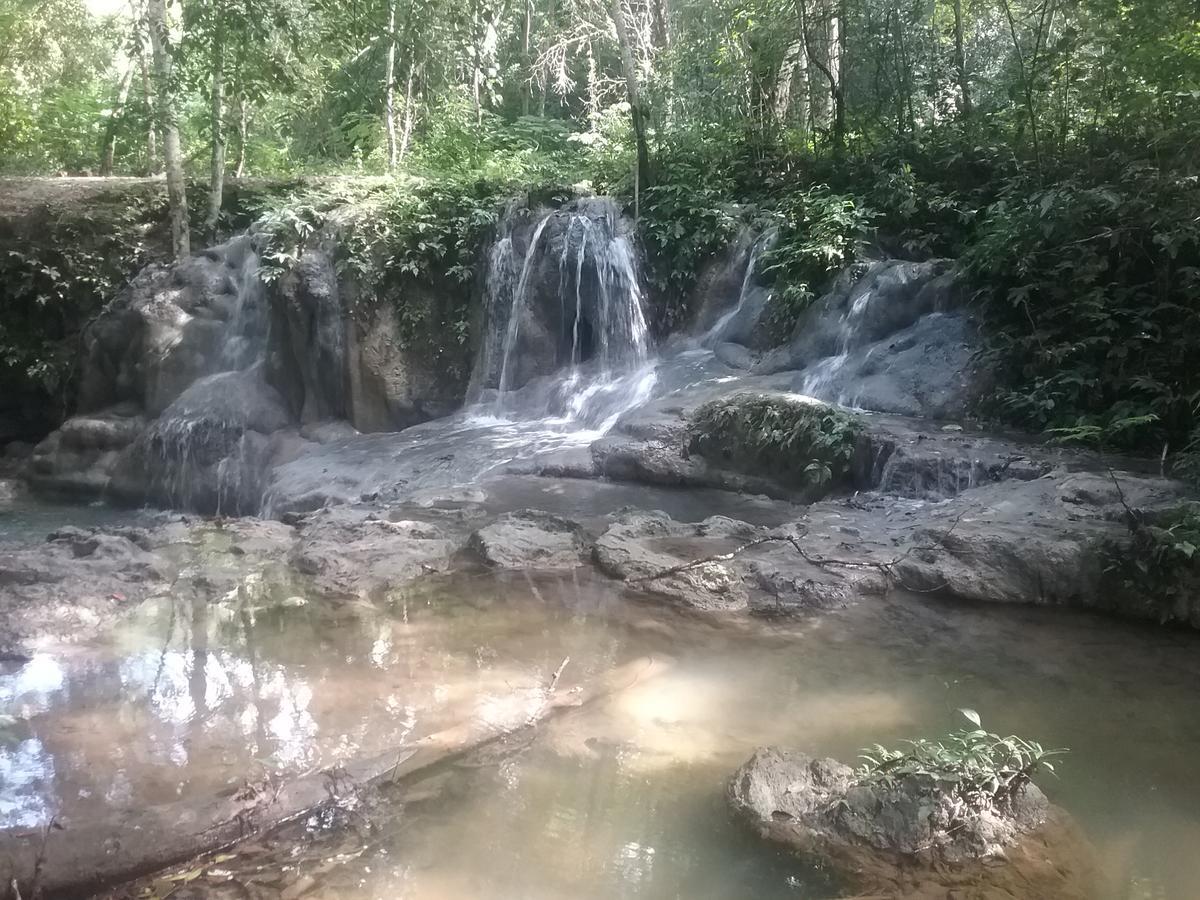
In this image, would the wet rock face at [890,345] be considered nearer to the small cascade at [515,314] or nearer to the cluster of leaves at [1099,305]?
the cluster of leaves at [1099,305]

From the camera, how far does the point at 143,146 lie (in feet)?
56.2

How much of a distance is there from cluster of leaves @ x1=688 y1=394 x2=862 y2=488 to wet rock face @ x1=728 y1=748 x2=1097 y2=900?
174 inches

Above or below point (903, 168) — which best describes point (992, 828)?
below

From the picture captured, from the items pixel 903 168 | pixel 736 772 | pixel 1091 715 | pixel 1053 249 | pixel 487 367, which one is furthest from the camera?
pixel 487 367

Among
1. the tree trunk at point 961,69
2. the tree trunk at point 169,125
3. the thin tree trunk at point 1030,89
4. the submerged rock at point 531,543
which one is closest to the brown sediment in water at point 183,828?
the submerged rock at point 531,543

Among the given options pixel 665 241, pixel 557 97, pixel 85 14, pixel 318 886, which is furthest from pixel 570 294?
pixel 85 14

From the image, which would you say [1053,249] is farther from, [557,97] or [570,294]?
[557,97]

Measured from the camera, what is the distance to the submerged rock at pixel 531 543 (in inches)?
230

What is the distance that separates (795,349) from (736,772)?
718 cm

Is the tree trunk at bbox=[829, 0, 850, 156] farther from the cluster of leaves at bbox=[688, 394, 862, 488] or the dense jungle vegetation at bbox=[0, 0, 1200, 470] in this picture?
the cluster of leaves at bbox=[688, 394, 862, 488]

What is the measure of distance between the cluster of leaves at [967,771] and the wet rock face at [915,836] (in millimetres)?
31

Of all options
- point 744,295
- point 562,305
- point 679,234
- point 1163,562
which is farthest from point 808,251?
point 1163,562

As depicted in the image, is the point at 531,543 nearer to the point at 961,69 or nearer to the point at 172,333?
the point at 172,333

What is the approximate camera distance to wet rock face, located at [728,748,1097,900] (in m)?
2.81
